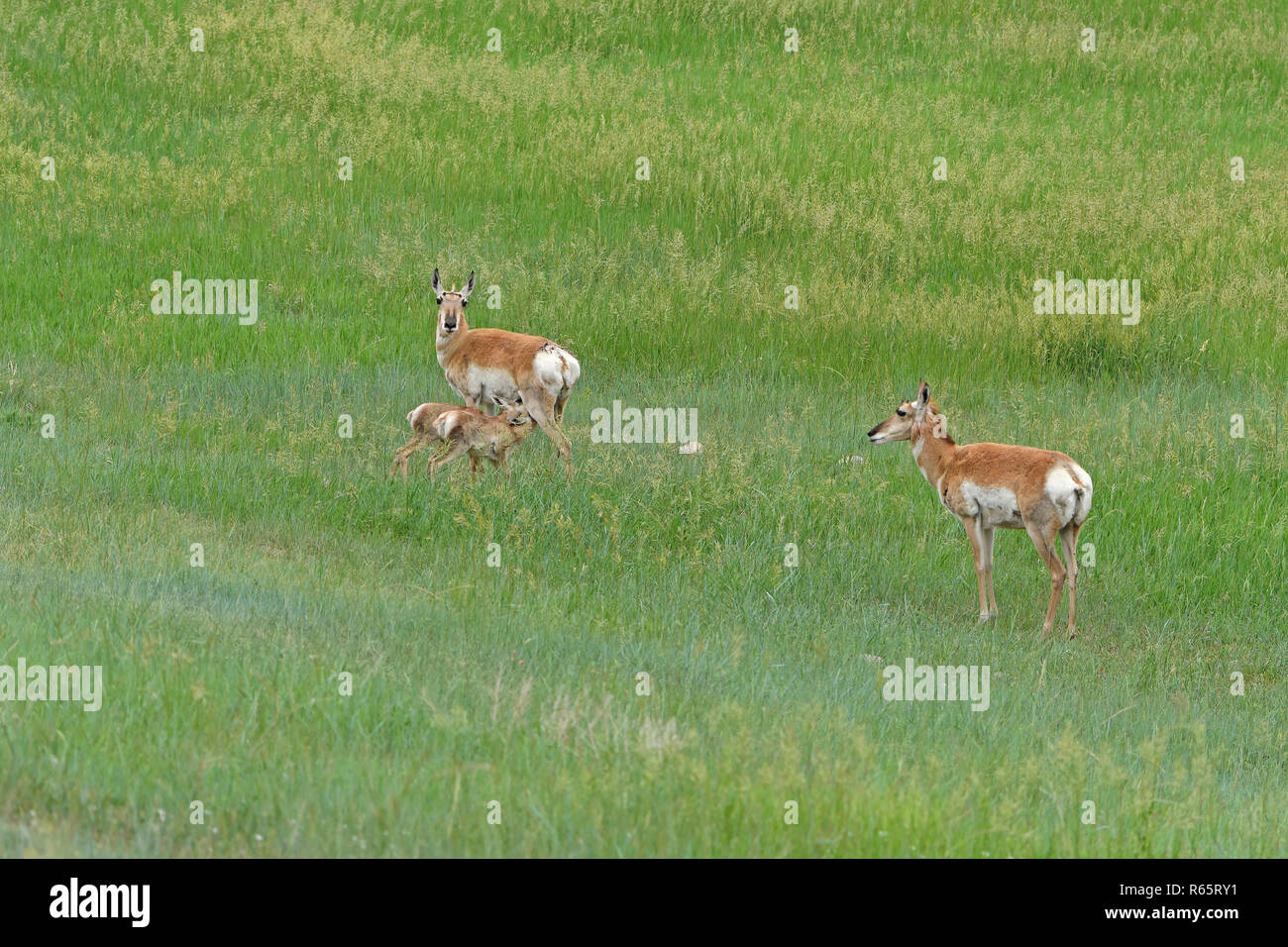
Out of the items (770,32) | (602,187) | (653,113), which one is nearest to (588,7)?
(770,32)

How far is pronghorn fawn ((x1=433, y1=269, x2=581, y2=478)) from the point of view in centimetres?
1435

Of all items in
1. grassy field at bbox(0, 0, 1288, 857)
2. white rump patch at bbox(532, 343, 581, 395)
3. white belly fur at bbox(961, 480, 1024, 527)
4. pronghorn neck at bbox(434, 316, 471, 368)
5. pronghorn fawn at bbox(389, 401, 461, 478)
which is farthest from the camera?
pronghorn neck at bbox(434, 316, 471, 368)

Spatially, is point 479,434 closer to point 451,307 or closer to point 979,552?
point 451,307

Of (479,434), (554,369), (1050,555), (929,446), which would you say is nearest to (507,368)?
(554,369)

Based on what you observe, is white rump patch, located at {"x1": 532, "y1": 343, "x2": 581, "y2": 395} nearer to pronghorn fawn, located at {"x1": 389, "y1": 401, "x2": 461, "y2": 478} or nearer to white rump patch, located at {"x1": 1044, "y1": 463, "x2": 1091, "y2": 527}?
pronghorn fawn, located at {"x1": 389, "y1": 401, "x2": 461, "y2": 478}

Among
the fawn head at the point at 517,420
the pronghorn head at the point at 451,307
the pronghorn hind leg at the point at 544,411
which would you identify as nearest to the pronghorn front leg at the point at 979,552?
the pronghorn hind leg at the point at 544,411

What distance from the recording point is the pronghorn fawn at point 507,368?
14.4 metres

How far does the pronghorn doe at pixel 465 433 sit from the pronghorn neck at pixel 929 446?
3816 mm

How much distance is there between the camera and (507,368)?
47.9 feet

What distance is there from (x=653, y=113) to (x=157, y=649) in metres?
19.1

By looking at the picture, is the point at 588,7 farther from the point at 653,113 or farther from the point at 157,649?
the point at 157,649

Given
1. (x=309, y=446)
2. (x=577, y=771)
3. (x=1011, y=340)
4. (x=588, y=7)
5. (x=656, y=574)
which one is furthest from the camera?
(x=588, y=7)

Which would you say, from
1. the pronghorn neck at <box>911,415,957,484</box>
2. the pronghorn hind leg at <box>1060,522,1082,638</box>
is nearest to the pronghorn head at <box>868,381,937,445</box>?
the pronghorn neck at <box>911,415,957,484</box>

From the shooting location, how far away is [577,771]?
660 centimetres
